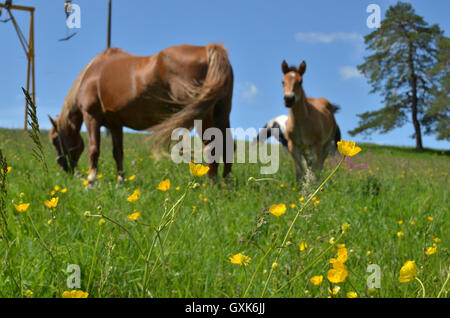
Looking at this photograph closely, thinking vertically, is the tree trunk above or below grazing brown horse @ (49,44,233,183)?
above

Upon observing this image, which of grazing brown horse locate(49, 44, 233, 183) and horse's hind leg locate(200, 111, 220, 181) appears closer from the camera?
grazing brown horse locate(49, 44, 233, 183)

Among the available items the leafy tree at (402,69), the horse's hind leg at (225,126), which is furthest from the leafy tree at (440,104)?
the horse's hind leg at (225,126)

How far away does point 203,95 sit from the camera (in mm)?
4020

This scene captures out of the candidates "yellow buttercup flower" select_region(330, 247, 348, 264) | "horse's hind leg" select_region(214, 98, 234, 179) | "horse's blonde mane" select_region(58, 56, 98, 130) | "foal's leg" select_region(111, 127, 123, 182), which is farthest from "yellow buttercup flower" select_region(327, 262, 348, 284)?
"horse's blonde mane" select_region(58, 56, 98, 130)

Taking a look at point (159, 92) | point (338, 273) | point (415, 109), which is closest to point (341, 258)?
point (338, 273)

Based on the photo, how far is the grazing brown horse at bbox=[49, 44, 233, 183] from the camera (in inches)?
160

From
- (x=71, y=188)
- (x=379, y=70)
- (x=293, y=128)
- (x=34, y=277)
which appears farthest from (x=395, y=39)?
(x=34, y=277)

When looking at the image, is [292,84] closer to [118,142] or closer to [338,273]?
[118,142]

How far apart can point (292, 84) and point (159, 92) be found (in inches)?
85.9

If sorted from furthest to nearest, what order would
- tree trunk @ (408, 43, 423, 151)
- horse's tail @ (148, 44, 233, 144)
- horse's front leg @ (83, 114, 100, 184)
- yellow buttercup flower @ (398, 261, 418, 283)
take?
tree trunk @ (408, 43, 423, 151)
horse's front leg @ (83, 114, 100, 184)
horse's tail @ (148, 44, 233, 144)
yellow buttercup flower @ (398, 261, 418, 283)

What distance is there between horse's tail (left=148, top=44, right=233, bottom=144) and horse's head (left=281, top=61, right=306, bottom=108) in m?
1.41

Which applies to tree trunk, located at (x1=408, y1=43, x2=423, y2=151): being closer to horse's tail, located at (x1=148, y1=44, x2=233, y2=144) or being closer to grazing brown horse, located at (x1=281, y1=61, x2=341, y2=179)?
grazing brown horse, located at (x1=281, y1=61, x2=341, y2=179)
